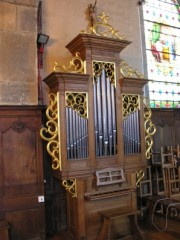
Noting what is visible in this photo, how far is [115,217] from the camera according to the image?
335cm

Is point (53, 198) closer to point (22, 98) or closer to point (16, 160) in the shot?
point (16, 160)

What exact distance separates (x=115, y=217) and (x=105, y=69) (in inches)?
86.6

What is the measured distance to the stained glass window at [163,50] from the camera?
18.4 ft

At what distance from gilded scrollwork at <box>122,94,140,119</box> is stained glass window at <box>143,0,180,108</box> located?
1475 millimetres

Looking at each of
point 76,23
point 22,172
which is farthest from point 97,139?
point 76,23

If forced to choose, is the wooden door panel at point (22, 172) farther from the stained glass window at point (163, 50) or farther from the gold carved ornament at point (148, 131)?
the stained glass window at point (163, 50)

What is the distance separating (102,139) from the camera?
148 inches

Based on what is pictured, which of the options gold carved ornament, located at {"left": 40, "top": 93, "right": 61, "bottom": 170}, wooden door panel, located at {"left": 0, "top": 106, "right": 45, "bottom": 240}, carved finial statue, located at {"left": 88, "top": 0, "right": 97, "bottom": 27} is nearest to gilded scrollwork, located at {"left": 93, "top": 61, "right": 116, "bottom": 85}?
gold carved ornament, located at {"left": 40, "top": 93, "right": 61, "bottom": 170}

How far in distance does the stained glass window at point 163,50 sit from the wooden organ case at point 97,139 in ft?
5.57

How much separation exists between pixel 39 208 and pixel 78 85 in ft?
6.34

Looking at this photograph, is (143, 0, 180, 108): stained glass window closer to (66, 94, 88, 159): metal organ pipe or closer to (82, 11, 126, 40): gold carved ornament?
(82, 11, 126, 40): gold carved ornament

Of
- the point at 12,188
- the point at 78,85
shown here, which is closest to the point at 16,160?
the point at 12,188

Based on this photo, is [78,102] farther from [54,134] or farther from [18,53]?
[18,53]

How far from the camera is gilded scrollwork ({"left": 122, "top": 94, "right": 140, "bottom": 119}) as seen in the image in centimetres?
404
